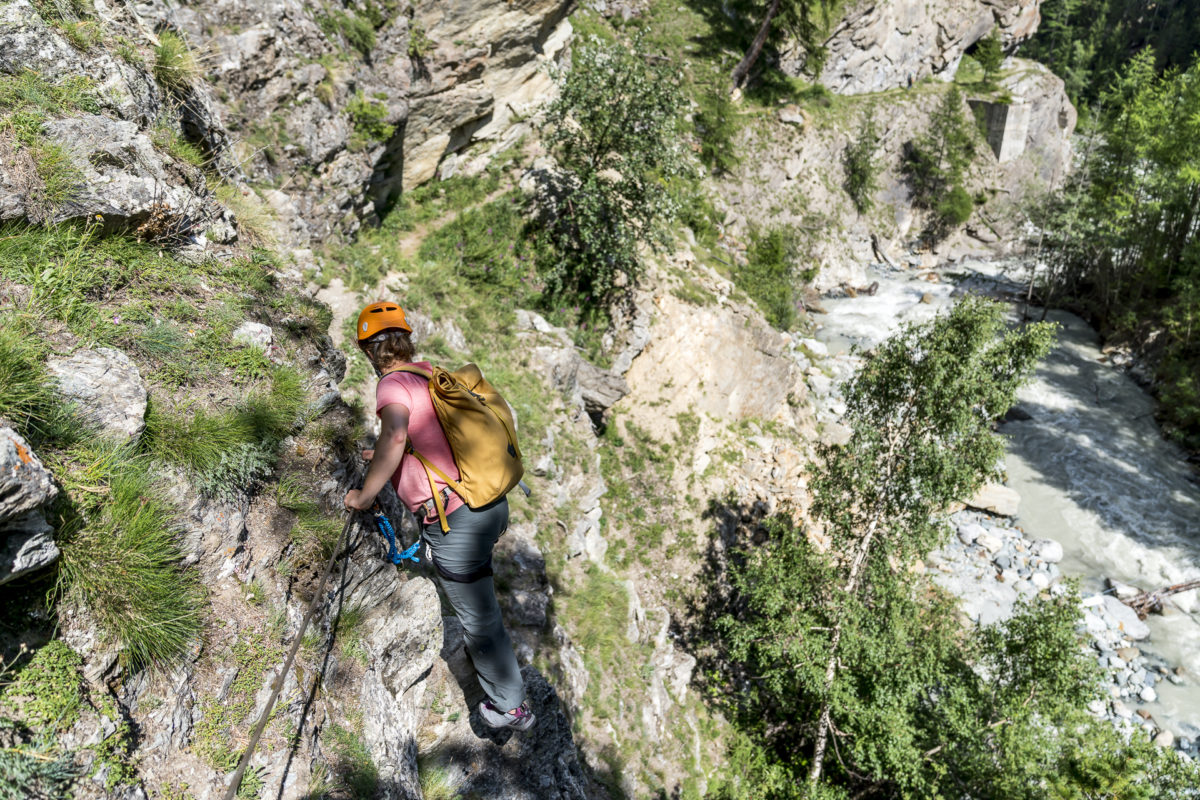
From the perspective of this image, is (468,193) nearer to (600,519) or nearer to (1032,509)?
(600,519)

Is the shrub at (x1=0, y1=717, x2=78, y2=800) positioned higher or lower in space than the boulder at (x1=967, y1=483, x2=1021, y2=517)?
higher

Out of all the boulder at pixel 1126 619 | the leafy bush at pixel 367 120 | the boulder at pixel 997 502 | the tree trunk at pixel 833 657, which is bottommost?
the boulder at pixel 1126 619

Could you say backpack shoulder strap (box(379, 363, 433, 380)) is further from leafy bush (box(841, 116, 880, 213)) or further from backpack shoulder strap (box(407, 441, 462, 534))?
leafy bush (box(841, 116, 880, 213))

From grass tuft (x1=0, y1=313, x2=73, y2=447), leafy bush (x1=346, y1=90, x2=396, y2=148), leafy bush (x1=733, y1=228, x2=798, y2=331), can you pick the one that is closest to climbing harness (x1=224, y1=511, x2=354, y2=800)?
grass tuft (x1=0, y1=313, x2=73, y2=447)

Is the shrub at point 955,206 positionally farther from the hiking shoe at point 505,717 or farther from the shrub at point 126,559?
the shrub at point 126,559

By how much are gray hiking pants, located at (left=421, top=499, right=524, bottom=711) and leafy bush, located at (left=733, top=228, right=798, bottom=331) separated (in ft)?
62.0

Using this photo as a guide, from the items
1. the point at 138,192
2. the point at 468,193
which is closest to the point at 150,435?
the point at 138,192

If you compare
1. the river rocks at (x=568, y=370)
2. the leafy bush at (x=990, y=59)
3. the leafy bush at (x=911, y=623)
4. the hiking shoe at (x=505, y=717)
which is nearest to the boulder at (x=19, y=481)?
the hiking shoe at (x=505, y=717)

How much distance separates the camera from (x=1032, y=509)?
18.2 m

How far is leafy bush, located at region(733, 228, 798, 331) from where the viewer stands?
2234 cm

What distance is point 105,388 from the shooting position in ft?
11.1

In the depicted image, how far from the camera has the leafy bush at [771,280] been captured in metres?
22.3

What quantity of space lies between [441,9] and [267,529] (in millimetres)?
13492

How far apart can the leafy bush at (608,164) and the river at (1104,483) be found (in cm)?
1082
